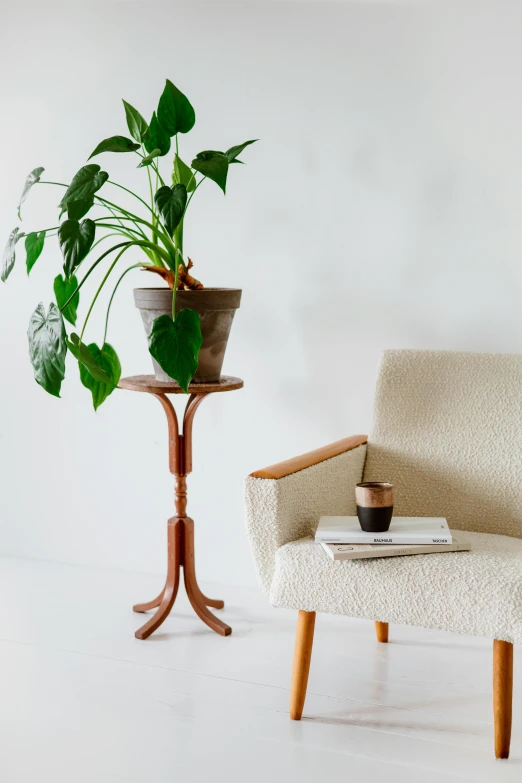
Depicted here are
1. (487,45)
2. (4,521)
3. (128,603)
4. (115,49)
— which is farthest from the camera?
(4,521)

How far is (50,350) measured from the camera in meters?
1.84

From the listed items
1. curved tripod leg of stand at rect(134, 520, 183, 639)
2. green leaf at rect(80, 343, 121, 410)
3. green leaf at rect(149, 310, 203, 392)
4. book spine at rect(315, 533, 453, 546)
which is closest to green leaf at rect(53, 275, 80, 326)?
green leaf at rect(80, 343, 121, 410)

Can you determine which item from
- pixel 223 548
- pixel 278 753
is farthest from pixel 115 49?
pixel 278 753

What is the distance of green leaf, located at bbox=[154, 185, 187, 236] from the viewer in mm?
1830

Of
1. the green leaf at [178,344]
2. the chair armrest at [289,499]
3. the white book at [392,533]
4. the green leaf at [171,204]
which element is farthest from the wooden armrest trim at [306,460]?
the green leaf at [171,204]

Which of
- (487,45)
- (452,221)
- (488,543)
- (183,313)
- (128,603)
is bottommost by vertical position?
(128,603)

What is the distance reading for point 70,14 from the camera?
2617mm

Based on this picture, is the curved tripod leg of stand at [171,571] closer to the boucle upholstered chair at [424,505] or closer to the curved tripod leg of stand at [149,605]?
the curved tripod leg of stand at [149,605]

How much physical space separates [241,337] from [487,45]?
98 centimetres

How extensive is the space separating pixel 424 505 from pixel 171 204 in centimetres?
87

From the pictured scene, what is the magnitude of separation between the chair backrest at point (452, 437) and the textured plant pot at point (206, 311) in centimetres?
39

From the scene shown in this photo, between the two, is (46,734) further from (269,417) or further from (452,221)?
(452,221)

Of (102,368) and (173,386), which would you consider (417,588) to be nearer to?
(173,386)

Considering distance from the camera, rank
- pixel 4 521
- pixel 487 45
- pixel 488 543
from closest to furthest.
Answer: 1. pixel 488 543
2. pixel 487 45
3. pixel 4 521
